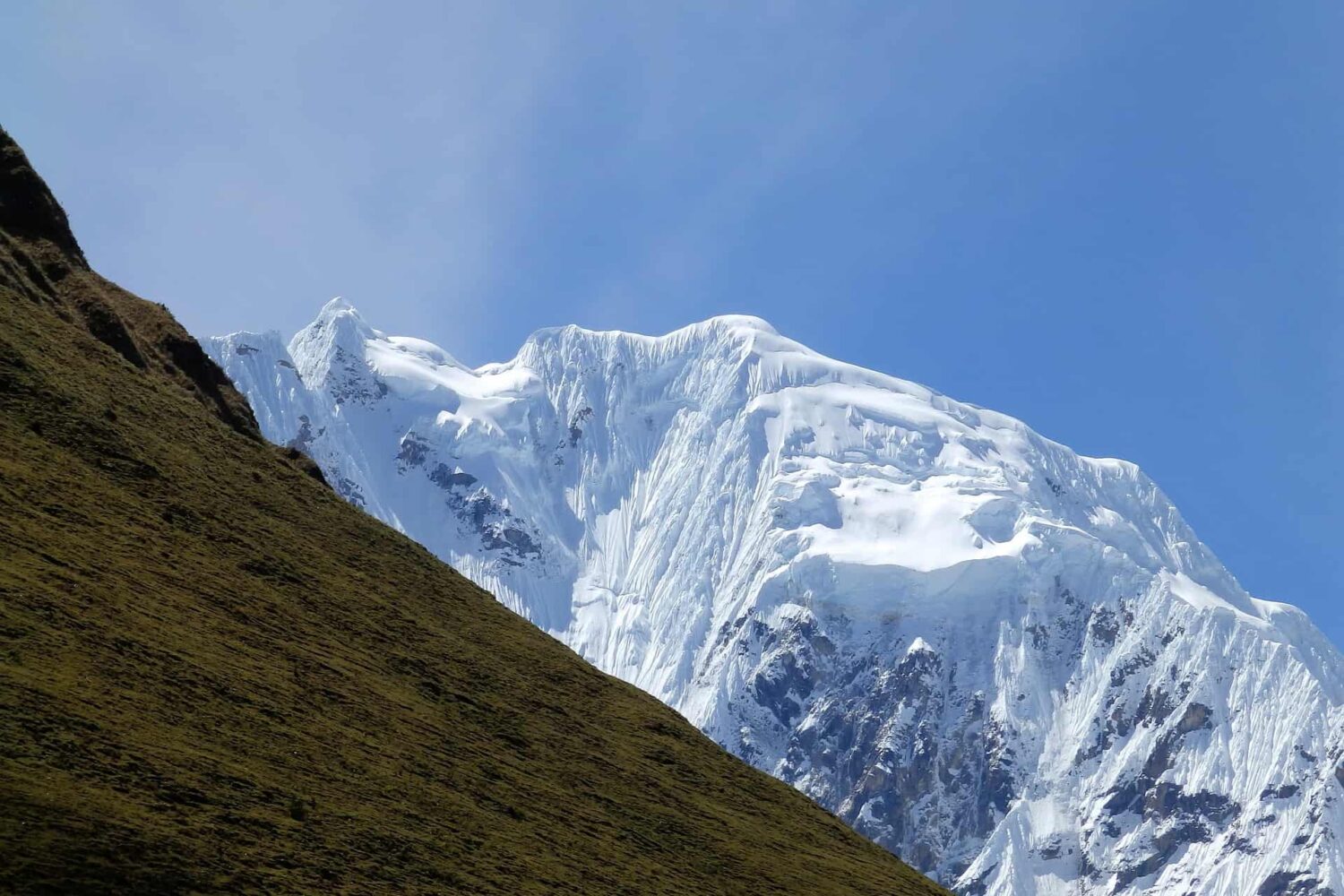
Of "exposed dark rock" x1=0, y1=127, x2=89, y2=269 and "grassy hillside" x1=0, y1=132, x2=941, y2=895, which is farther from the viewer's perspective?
"exposed dark rock" x1=0, y1=127, x2=89, y2=269

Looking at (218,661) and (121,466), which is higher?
(121,466)

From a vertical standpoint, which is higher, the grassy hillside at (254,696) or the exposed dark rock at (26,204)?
the exposed dark rock at (26,204)

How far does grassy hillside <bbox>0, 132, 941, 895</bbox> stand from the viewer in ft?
150

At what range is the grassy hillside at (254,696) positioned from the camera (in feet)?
150

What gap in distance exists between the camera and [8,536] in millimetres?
56531

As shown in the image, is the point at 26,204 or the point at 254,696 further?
the point at 26,204

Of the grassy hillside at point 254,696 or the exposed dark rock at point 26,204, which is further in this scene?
the exposed dark rock at point 26,204

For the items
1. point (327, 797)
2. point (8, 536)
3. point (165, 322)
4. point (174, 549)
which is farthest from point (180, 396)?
point (327, 797)

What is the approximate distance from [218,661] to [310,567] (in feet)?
60.0

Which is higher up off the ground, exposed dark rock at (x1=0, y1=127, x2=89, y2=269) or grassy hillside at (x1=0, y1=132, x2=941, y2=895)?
exposed dark rock at (x1=0, y1=127, x2=89, y2=269)

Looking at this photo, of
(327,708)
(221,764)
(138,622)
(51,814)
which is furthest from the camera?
(327,708)

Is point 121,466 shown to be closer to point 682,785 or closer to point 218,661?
point 218,661

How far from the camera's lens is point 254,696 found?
2249 inches

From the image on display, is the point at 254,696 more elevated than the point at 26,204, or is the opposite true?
the point at 26,204
